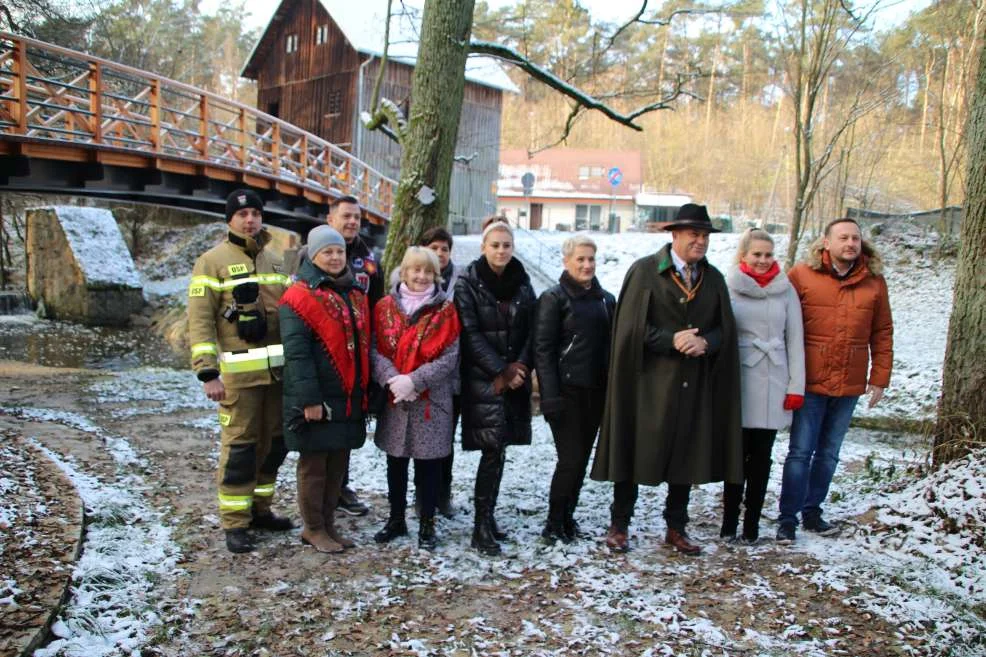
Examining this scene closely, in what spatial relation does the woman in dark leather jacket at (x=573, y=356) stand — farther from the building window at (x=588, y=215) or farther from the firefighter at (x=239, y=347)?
the building window at (x=588, y=215)

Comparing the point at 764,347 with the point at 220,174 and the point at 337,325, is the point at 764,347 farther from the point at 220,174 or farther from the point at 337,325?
the point at 220,174

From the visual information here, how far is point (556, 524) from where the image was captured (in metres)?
4.56

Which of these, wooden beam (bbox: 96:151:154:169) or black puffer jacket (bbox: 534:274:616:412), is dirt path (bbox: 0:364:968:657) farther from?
wooden beam (bbox: 96:151:154:169)

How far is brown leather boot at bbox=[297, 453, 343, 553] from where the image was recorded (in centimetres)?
423

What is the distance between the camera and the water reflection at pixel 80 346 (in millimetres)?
14203

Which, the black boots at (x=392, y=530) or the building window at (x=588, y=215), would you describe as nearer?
the black boots at (x=392, y=530)

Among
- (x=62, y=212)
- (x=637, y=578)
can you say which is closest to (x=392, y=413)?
(x=637, y=578)

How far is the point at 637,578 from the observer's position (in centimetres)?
405

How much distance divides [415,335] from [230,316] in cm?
111

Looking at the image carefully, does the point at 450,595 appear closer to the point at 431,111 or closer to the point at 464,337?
the point at 464,337

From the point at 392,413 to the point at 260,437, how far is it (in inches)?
34.0

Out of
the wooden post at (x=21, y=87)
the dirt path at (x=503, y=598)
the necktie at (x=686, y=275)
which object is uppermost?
the wooden post at (x=21, y=87)

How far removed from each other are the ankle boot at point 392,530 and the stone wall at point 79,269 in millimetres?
17831

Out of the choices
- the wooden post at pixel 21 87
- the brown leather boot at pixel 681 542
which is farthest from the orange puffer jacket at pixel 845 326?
the wooden post at pixel 21 87
